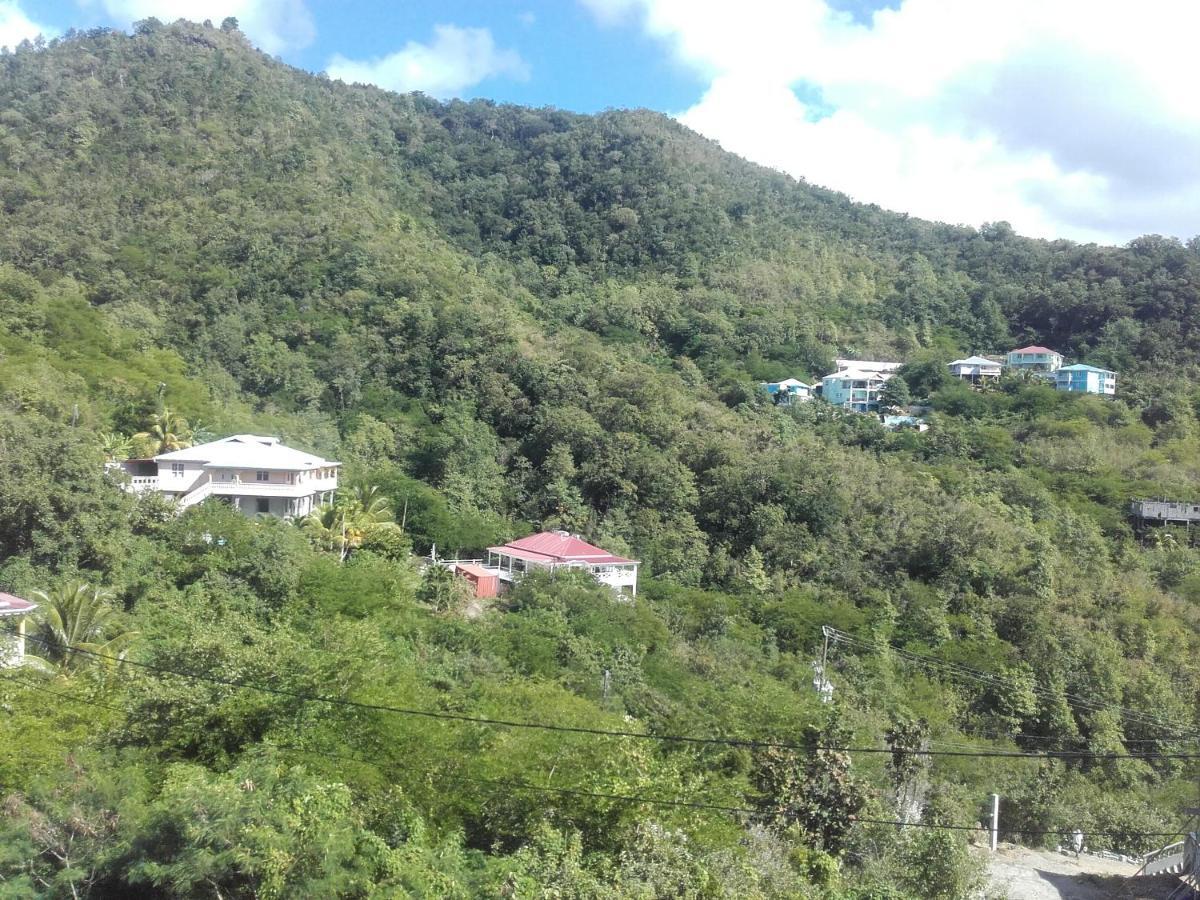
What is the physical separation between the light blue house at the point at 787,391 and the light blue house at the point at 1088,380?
11.3 metres

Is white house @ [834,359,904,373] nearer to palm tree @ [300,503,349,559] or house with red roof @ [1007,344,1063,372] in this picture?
house with red roof @ [1007,344,1063,372]

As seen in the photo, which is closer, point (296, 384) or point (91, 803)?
point (91, 803)

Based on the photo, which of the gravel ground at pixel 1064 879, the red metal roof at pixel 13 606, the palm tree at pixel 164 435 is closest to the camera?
the red metal roof at pixel 13 606

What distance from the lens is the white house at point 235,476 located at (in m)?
23.6

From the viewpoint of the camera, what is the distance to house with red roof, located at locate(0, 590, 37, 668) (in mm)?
13641

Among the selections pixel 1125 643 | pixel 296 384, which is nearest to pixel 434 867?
pixel 1125 643

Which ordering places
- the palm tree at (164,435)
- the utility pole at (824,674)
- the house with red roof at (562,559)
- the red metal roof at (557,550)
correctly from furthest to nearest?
1. the palm tree at (164,435)
2. the red metal roof at (557,550)
3. the house with red roof at (562,559)
4. the utility pole at (824,674)

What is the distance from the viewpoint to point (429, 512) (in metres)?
26.5

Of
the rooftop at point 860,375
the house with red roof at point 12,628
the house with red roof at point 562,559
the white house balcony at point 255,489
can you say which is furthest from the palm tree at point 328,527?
the rooftop at point 860,375

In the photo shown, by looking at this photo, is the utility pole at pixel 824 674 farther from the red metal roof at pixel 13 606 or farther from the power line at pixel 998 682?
the red metal roof at pixel 13 606

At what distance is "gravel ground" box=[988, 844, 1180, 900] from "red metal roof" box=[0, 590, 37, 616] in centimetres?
1640

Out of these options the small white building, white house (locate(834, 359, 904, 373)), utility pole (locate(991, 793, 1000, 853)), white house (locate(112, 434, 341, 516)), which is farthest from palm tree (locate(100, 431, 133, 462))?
white house (locate(834, 359, 904, 373))

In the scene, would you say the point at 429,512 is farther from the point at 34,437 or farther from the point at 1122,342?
the point at 1122,342

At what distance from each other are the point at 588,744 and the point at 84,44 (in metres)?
60.1
